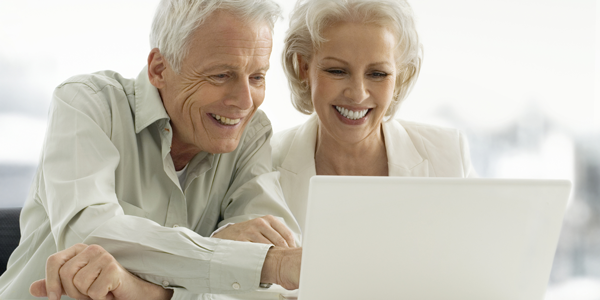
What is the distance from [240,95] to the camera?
4.83ft

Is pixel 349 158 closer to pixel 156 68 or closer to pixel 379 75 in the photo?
pixel 379 75

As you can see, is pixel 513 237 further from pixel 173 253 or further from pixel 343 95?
pixel 343 95

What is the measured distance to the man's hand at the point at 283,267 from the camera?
1.09 m

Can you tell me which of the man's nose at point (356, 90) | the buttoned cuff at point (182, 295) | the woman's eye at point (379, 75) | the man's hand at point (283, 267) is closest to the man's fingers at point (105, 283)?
the buttoned cuff at point (182, 295)

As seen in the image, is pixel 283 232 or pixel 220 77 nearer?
pixel 283 232

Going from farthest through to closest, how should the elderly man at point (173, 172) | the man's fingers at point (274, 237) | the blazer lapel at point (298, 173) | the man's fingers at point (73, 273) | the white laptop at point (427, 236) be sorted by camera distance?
the blazer lapel at point (298, 173)
the man's fingers at point (274, 237)
the elderly man at point (173, 172)
the man's fingers at point (73, 273)
the white laptop at point (427, 236)

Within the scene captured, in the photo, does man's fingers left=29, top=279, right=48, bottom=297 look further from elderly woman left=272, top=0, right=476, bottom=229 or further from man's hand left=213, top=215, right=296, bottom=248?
elderly woman left=272, top=0, right=476, bottom=229

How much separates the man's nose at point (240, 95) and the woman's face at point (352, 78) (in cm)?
40

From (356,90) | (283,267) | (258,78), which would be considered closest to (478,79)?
(356,90)

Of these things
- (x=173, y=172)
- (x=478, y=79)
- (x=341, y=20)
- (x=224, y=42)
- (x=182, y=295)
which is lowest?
A: (x=182, y=295)

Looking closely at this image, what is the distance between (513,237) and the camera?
36.6 inches

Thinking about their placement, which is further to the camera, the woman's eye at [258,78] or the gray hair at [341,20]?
the gray hair at [341,20]

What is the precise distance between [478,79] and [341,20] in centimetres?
225

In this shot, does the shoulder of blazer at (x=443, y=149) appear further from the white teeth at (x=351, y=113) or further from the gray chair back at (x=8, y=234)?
the gray chair back at (x=8, y=234)
